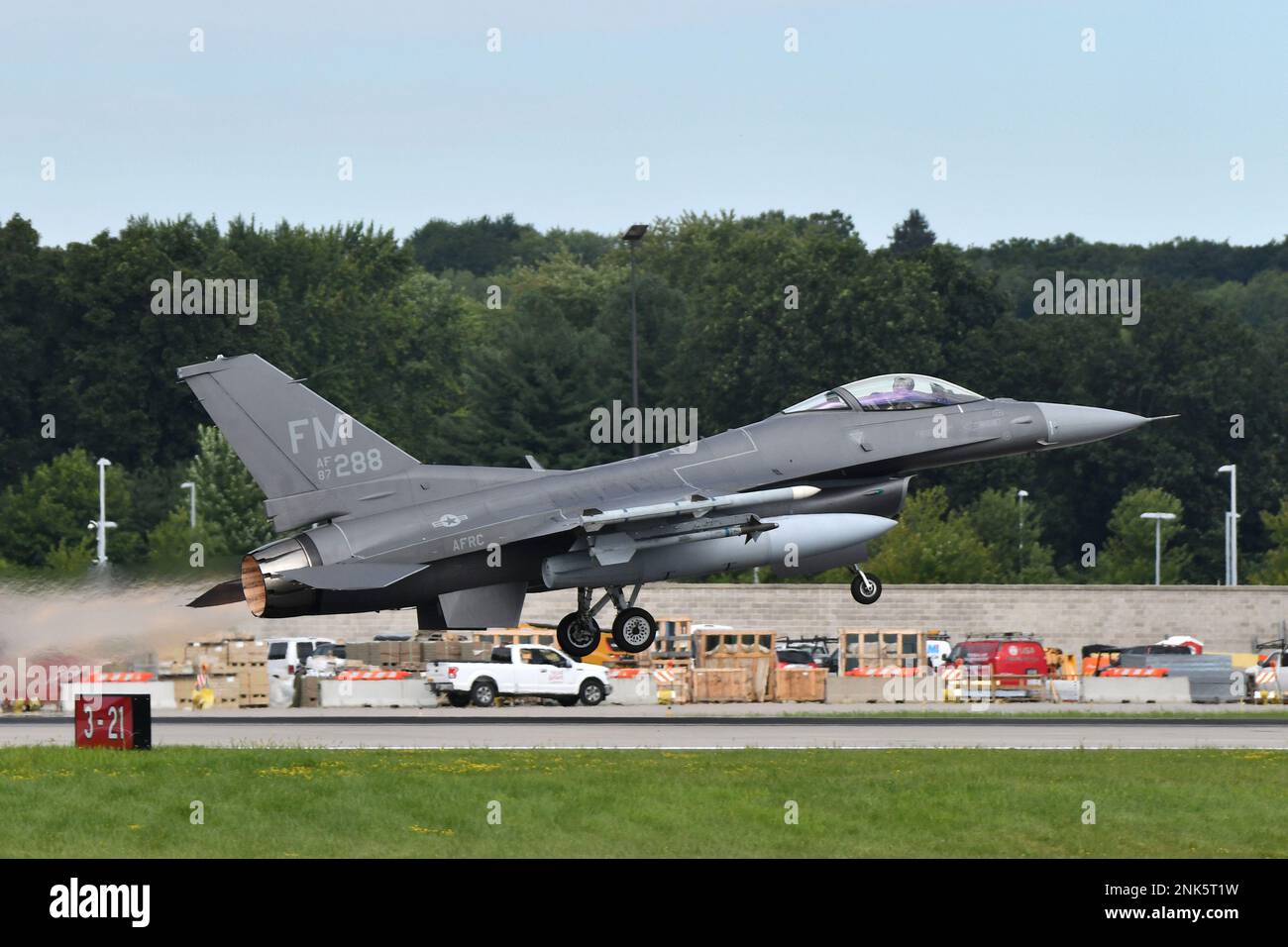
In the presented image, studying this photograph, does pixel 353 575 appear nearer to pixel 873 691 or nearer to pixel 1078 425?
pixel 1078 425

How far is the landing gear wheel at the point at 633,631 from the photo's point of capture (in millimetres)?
32781

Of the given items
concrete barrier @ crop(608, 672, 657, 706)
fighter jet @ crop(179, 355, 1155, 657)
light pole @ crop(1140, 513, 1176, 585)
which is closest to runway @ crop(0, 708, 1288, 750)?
fighter jet @ crop(179, 355, 1155, 657)

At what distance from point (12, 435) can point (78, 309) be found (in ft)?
24.5

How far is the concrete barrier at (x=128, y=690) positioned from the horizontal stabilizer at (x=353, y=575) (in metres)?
16.7

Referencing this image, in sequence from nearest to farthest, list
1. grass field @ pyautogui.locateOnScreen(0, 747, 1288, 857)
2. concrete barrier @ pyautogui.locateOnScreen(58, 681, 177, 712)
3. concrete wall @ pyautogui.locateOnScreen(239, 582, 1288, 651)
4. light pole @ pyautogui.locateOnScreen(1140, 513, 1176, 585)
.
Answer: grass field @ pyautogui.locateOnScreen(0, 747, 1288, 857) < concrete barrier @ pyautogui.locateOnScreen(58, 681, 177, 712) < concrete wall @ pyautogui.locateOnScreen(239, 582, 1288, 651) < light pole @ pyautogui.locateOnScreen(1140, 513, 1176, 585)

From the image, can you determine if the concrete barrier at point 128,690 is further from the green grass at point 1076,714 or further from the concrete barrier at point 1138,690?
the concrete barrier at point 1138,690

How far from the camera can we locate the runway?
3531 cm

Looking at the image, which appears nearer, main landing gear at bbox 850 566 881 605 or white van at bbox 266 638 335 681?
main landing gear at bbox 850 566 881 605

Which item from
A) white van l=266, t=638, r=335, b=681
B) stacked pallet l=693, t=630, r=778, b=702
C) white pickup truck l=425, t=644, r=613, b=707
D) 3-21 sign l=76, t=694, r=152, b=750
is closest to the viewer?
3-21 sign l=76, t=694, r=152, b=750

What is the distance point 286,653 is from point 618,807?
3741cm

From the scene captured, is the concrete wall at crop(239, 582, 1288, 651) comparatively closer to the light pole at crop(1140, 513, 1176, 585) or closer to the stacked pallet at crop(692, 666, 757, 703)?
the light pole at crop(1140, 513, 1176, 585)

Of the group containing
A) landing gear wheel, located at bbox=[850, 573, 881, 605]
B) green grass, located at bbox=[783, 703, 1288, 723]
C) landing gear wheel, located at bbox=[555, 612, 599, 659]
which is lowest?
green grass, located at bbox=[783, 703, 1288, 723]

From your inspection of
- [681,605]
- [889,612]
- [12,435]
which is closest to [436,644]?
[681,605]

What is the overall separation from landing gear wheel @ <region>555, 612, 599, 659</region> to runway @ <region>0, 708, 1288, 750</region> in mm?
2165
